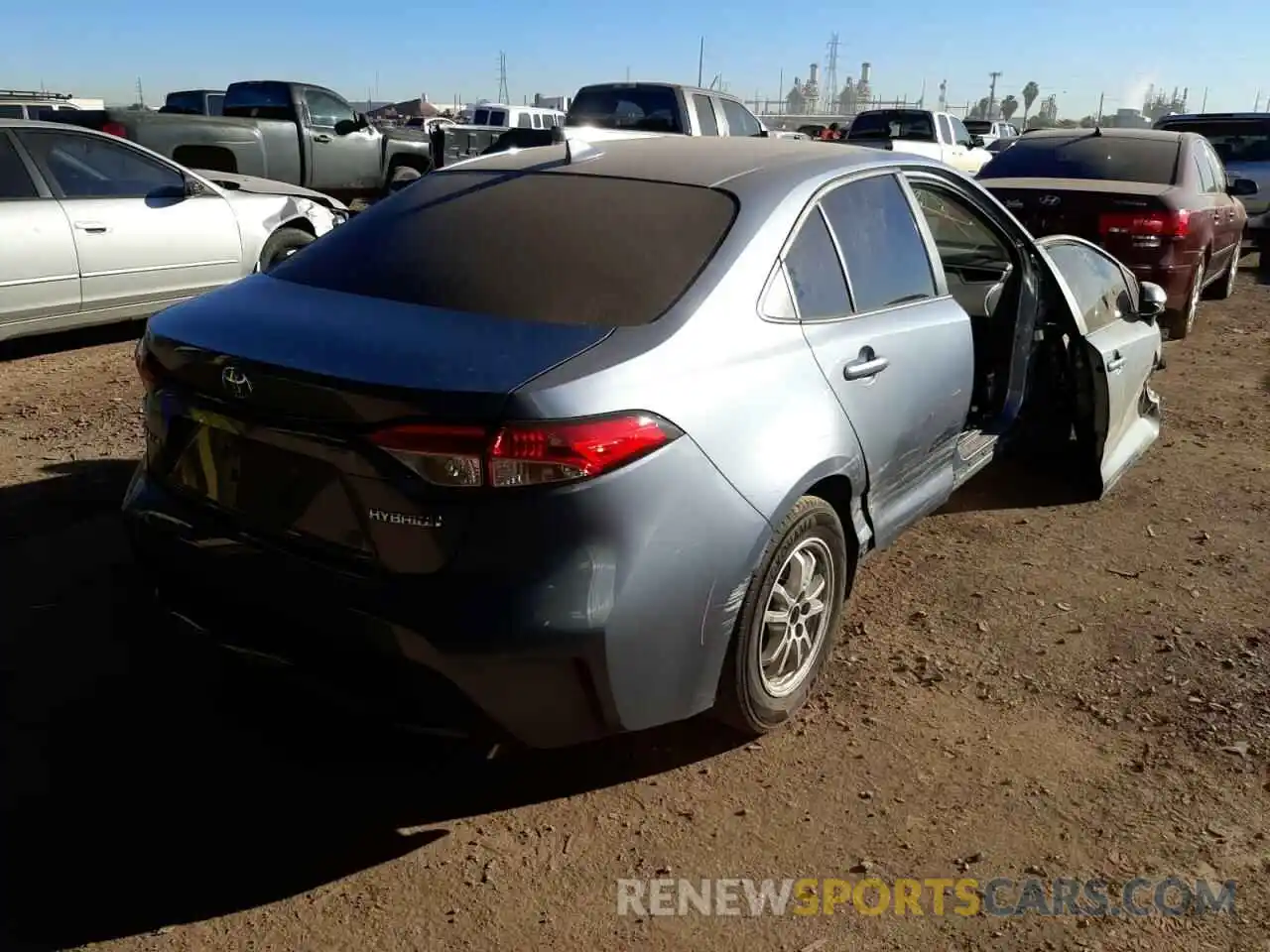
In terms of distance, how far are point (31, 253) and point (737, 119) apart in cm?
914

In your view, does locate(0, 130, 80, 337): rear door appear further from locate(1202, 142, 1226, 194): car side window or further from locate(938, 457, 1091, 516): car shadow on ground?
locate(1202, 142, 1226, 194): car side window

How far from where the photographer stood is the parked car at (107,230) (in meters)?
6.35

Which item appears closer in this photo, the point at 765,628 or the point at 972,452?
the point at 765,628

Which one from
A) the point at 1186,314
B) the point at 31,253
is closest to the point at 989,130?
the point at 1186,314

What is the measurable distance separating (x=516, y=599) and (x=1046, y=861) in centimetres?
150

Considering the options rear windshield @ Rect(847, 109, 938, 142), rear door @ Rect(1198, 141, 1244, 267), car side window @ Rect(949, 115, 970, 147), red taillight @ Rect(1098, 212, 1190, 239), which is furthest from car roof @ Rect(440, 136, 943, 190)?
car side window @ Rect(949, 115, 970, 147)

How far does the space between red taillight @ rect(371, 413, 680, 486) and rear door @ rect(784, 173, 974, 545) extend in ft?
3.23

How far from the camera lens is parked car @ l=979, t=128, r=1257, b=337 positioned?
7.54 m

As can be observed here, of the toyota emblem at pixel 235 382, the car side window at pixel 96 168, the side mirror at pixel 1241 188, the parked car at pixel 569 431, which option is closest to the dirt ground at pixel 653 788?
the parked car at pixel 569 431

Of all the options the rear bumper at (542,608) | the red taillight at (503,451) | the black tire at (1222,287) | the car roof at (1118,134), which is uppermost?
the car roof at (1118,134)

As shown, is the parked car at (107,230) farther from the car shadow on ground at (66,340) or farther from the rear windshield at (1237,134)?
the rear windshield at (1237,134)

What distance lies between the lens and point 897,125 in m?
21.5

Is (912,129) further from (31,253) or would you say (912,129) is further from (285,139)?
(31,253)

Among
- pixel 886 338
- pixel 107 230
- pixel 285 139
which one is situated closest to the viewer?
pixel 886 338
